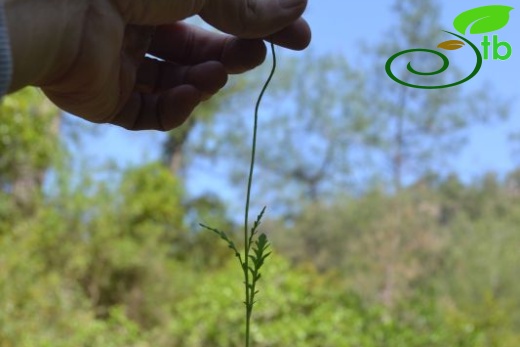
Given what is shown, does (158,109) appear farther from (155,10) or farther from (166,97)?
(155,10)

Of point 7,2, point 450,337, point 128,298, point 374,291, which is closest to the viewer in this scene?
point 7,2

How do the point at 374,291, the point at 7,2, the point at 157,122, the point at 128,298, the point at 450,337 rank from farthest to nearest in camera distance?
the point at 374,291 < the point at 128,298 < the point at 450,337 < the point at 157,122 < the point at 7,2

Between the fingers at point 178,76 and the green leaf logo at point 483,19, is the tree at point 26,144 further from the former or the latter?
→ the fingers at point 178,76

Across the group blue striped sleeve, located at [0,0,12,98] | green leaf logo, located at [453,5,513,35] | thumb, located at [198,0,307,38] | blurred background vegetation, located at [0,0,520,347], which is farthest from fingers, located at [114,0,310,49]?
blurred background vegetation, located at [0,0,520,347]

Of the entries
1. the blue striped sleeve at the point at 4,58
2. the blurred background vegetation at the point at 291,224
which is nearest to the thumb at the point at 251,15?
the blue striped sleeve at the point at 4,58

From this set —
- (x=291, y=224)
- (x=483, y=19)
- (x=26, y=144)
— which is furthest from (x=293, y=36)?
(x=291, y=224)

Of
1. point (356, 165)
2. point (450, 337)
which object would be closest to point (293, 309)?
point (450, 337)

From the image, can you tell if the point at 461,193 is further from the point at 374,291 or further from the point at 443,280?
the point at 374,291

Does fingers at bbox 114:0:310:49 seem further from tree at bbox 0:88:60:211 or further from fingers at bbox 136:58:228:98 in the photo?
tree at bbox 0:88:60:211
